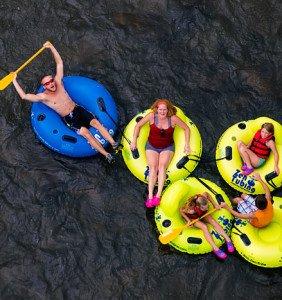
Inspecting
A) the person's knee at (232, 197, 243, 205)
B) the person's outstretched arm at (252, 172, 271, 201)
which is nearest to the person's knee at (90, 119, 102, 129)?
the person's knee at (232, 197, 243, 205)

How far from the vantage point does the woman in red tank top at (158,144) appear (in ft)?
21.6

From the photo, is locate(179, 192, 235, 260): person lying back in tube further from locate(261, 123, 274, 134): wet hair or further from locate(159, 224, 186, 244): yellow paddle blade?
locate(261, 123, 274, 134): wet hair

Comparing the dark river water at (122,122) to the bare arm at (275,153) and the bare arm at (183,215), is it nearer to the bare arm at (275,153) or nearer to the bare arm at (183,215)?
the bare arm at (183,215)

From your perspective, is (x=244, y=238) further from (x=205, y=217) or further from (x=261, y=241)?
(x=205, y=217)

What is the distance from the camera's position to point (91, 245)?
674 cm

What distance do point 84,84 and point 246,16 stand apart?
3.08 m

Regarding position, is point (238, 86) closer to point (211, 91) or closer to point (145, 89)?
point (211, 91)

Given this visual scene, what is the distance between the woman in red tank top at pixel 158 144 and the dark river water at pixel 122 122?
1.36 ft

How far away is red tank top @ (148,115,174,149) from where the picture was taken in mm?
6602

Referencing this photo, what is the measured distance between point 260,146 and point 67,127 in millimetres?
2684

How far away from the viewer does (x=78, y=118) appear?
695 cm

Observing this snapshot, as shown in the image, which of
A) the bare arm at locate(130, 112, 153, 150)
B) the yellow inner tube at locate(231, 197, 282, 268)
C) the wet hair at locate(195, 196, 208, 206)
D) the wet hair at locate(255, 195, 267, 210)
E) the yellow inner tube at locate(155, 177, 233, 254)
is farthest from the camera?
the bare arm at locate(130, 112, 153, 150)

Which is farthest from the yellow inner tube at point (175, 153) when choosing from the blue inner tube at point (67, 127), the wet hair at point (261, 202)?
the wet hair at point (261, 202)

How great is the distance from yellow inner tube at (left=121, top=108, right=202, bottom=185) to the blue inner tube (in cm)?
30
